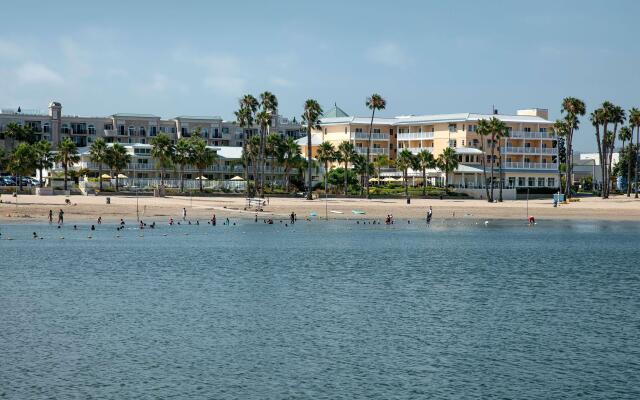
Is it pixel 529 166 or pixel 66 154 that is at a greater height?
pixel 66 154

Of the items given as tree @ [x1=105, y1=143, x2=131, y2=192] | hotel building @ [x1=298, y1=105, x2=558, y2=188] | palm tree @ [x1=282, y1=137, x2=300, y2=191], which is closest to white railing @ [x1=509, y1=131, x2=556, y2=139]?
hotel building @ [x1=298, y1=105, x2=558, y2=188]

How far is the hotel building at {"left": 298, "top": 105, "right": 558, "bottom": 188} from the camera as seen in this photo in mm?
143500

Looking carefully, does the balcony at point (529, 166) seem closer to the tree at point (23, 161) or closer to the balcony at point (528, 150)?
the balcony at point (528, 150)

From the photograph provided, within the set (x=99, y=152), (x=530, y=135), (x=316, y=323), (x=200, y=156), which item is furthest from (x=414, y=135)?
(x=316, y=323)

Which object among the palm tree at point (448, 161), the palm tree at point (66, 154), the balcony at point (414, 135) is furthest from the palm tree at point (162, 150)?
the balcony at point (414, 135)

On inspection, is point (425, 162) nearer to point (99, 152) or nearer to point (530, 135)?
point (530, 135)

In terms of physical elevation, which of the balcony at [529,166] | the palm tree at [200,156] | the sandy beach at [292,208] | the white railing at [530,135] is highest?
the white railing at [530,135]

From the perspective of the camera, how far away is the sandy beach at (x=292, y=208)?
323 feet

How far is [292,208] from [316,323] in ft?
244

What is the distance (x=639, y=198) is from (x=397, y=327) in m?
106

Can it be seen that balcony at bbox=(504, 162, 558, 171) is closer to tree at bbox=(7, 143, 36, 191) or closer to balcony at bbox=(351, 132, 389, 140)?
balcony at bbox=(351, 132, 389, 140)

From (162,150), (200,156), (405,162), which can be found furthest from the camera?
(405,162)

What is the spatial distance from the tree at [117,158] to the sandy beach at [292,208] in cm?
1168

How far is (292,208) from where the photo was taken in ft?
364
